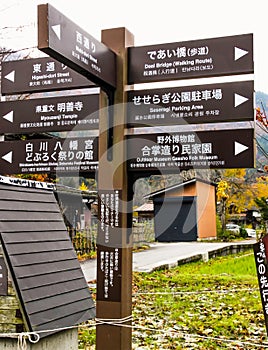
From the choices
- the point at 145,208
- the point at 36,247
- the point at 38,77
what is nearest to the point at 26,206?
the point at 36,247

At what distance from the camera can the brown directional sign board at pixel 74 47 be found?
385 centimetres

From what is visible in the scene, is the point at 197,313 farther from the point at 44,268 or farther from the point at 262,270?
the point at 262,270

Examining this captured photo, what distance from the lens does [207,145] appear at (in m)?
4.85

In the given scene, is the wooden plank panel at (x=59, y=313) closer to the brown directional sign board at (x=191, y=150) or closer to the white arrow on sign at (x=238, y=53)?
the brown directional sign board at (x=191, y=150)

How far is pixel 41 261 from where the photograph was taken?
4324mm

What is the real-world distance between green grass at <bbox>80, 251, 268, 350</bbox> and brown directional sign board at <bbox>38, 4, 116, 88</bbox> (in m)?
2.42

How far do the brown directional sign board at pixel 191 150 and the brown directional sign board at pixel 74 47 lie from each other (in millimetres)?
753

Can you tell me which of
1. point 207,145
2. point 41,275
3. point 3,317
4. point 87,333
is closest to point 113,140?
point 207,145

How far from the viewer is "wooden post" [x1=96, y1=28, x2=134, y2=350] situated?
5.00 metres

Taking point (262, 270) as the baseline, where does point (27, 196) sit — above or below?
above

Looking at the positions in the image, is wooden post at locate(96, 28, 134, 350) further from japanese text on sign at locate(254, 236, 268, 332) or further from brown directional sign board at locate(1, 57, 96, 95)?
japanese text on sign at locate(254, 236, 268, 332)

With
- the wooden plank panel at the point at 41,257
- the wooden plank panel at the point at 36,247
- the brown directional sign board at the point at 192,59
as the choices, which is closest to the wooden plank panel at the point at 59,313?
the wooden plank panel at the point at 41,257

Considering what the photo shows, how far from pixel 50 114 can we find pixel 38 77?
46cm

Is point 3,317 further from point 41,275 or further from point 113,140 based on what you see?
point 113,140
